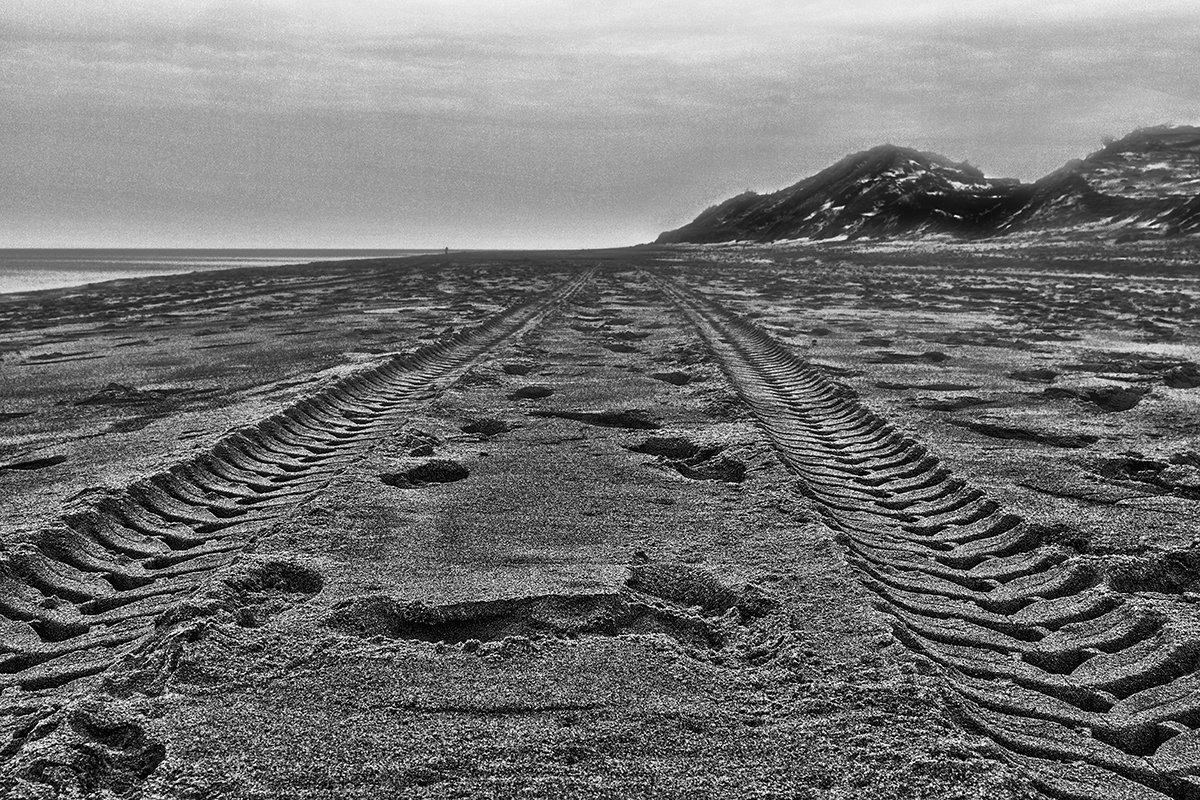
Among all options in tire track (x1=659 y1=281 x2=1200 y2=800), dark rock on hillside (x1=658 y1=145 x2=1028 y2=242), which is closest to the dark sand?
tire track (x1=659 y1=281 x2=1200 y2=800)

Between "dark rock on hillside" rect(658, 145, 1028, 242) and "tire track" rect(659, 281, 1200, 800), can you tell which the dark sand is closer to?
"tire track" rect(659, 281, 1200, 800)

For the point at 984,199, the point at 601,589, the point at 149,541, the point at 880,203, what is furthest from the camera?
the point at 880,203

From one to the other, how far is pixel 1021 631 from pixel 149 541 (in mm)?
3804

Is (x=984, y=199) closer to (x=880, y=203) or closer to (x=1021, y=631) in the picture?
(x=880, y=203)

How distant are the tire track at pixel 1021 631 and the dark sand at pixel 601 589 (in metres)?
0.02

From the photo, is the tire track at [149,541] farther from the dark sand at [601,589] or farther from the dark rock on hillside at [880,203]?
the dark rock on hillside at [880,203]

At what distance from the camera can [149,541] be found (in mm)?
4340

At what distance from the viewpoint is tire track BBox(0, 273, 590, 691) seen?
3326 millimetres

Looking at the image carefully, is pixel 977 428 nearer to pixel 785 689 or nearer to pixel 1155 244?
pixel 785 689

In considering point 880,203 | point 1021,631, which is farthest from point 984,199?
point 1021,631

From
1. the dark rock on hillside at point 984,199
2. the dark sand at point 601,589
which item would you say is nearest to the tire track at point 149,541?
the dark sand at point 601,589

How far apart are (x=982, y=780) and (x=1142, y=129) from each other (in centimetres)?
14201

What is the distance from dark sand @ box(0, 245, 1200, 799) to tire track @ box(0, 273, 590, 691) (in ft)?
0.07

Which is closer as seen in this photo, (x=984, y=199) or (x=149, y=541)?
(x=149, y=541)
